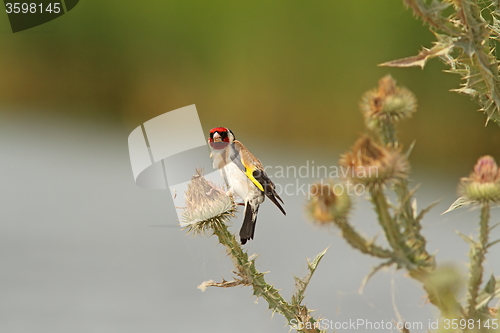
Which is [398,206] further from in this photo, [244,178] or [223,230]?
[244,178]

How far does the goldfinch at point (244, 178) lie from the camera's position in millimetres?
835

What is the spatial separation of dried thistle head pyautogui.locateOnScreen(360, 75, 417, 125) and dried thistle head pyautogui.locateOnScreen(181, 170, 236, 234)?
0.31m

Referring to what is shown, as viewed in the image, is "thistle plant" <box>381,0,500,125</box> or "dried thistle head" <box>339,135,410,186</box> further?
"thistle plant" <box>381,0,500,125</box>

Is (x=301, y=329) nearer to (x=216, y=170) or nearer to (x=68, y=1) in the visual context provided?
(x=216, y=170)

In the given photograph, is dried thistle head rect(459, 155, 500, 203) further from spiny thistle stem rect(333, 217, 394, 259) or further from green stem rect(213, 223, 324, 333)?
green stem rect(213, 223, 324, 333)

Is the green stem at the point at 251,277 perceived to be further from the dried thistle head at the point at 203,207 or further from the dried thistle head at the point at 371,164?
the dried thistle head at the point at 371,164

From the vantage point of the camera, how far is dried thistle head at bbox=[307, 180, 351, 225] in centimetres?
36

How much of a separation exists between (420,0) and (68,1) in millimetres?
1506

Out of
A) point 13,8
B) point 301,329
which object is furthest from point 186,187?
point 13,8

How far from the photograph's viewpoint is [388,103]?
16.8 inches

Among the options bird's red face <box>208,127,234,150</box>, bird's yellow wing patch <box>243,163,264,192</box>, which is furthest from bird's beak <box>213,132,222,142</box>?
bird's yellow wing patch <box>243,163,264,192</box>

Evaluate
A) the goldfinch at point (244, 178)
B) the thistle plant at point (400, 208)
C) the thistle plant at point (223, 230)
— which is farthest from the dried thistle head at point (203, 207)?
the thistle plant at point (400, 208)

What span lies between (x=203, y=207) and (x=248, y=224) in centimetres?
17

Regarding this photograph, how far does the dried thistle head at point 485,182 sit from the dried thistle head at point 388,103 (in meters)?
0.07
